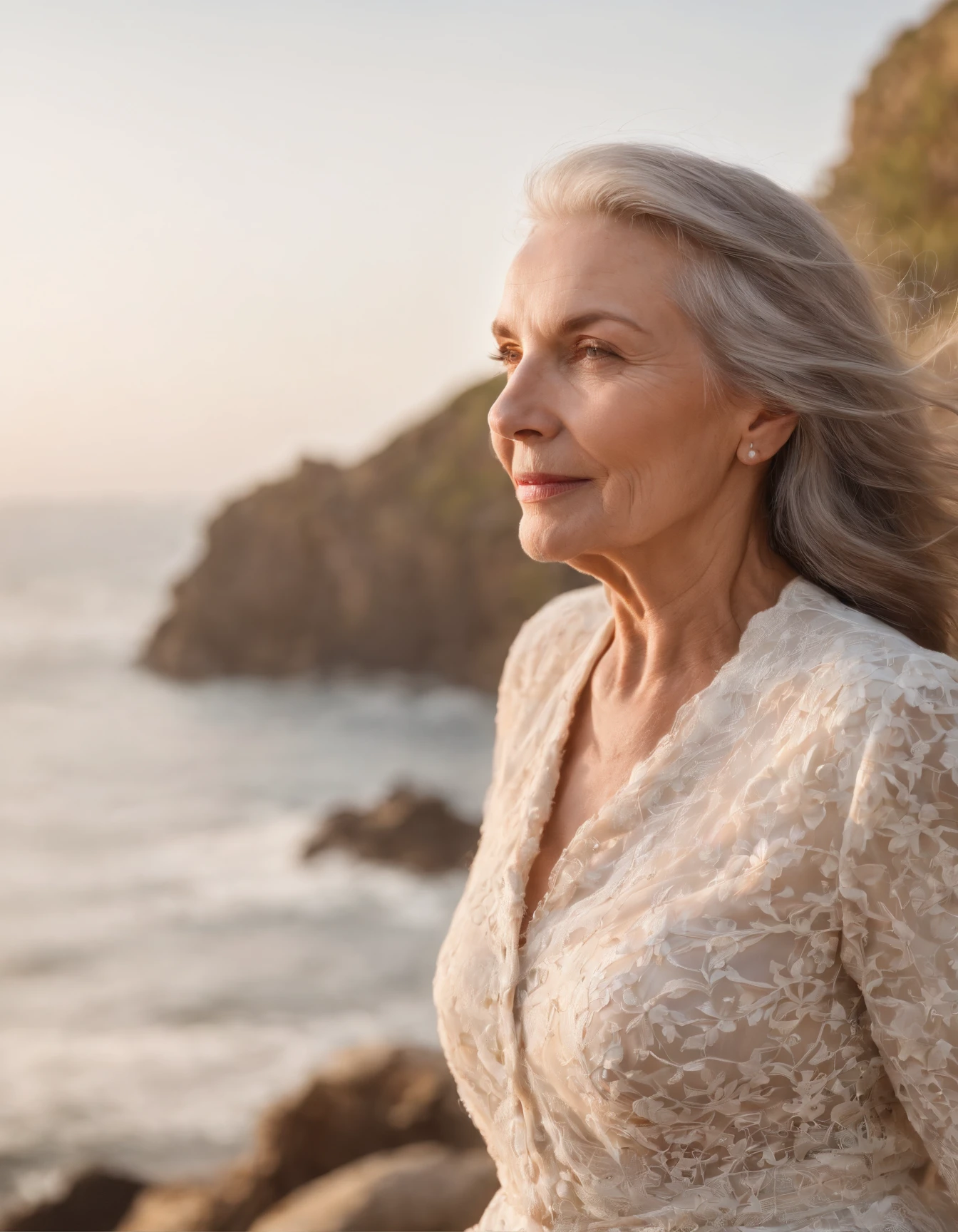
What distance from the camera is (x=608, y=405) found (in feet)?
4.79

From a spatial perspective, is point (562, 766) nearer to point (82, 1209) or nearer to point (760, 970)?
point (760, 970)

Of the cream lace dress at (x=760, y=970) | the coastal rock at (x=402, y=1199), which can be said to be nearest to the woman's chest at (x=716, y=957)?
the cream lace dress at (x=760, y=970)

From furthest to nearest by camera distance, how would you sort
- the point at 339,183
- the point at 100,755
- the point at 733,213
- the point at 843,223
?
the point at 100,755
the point at 339,183
the point at 843,223
the point at 733,213

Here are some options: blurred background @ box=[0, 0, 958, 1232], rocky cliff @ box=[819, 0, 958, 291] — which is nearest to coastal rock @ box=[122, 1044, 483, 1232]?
blurred background @ box=[0, 0, 958, 1232]

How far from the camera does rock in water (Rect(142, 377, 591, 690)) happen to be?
8148mm

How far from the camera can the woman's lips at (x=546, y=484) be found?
1505 mm

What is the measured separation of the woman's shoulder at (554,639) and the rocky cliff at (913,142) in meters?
4.04

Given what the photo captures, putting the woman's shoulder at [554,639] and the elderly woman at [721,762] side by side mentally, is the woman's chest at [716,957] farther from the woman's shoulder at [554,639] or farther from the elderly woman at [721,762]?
the woman's shoulder at [554,639]

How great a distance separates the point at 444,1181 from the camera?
136 inches

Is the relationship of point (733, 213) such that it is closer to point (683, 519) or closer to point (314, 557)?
point (683, 519)

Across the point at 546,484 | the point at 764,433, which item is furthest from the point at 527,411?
the point at 764,433

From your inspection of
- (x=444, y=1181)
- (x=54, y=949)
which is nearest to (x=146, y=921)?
(x=54, y=949)

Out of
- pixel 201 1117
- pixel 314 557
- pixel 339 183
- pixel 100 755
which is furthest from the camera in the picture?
pixel 314 557

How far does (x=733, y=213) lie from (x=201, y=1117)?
17.8ft
